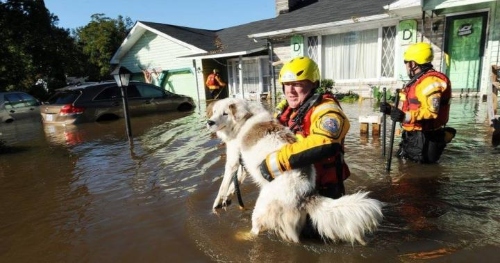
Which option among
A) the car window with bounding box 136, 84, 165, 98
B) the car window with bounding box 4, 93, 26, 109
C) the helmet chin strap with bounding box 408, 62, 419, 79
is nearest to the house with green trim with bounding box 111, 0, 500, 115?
the helmet chin strap with bounding box 408, 62, 419, 79

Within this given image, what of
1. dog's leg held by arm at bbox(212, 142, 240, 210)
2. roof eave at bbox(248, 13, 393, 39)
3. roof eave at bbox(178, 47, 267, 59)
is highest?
roof eave at bbox(248, 13, 393, 39)

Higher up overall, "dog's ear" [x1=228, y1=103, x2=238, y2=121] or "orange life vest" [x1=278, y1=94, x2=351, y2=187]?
"dog's ear" [x1=228, y1=103, x2=238, y2=121]

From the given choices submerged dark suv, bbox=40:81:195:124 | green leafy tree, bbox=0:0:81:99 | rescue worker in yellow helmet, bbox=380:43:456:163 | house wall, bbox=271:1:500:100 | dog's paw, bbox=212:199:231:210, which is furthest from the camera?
green leafy tree, bbox=0:0:81:99

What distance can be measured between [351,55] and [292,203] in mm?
11807

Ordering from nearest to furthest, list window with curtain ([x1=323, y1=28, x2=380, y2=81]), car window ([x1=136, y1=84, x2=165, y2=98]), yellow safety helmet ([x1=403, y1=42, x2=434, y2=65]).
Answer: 1. yellow safety helmet ([x1=403, y1=42, x2=434, y2=65])
2. window with curtain ([x1=323, y1=28, x2=380, y2=81])
3. car window ([x1=136, y1=84, x2=165, y2=98])

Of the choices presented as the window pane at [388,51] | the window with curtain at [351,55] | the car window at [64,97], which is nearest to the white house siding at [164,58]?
the car window at [64,97]

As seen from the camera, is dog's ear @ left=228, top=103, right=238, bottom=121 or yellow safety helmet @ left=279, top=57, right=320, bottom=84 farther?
dog's ear @ left=228, top=103, right=238, bottom=121

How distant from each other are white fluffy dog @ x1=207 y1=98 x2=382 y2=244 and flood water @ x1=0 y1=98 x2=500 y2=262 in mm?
366

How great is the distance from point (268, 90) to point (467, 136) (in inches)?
451

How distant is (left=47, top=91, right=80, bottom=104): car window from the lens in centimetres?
1154

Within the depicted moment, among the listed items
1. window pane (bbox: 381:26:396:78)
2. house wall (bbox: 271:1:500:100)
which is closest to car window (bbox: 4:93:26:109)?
house wall (bbox: 271:1:500:100)

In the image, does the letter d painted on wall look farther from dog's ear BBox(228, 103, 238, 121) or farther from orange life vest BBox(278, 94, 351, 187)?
orange life vest BBox(278, 94, 351, 187)

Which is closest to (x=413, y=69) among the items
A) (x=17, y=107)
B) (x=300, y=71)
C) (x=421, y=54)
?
(x=421, y=54)

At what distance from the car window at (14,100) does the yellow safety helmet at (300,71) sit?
50.4 feet
